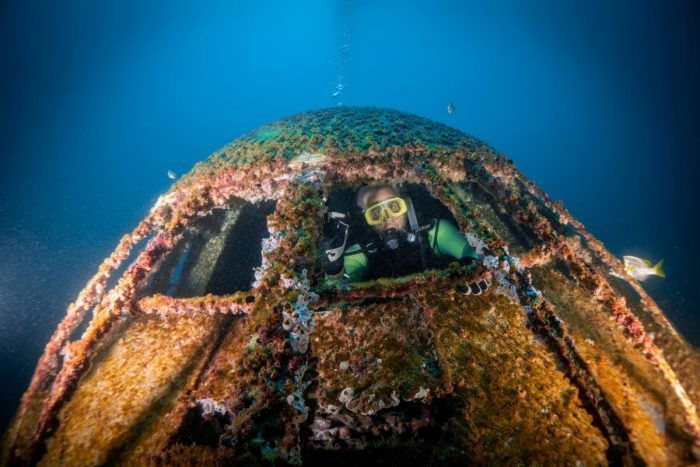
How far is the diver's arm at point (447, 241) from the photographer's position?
455 centimetres

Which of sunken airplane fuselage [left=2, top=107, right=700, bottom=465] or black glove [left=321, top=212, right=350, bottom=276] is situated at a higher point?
black glove [left=321, top=212, right=350, bottom=276]

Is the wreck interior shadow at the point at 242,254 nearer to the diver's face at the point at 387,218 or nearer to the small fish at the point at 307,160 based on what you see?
the small fish at the point at 307,160

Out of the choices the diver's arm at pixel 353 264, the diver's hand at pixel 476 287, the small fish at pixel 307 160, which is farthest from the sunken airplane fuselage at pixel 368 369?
the diver's arm at pixel 353 264

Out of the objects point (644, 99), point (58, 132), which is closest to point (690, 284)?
point (644, 99)

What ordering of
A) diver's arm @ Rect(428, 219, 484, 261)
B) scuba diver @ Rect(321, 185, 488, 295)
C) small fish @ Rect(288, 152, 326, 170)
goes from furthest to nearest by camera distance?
diver's arm @ Rect(428, 219, 484, 261), scuba diver @ Rect(321, 185, 488, 295), small fish @ Rect(288, 152, 326, 170)

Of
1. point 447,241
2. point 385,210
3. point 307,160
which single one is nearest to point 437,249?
point 447,241

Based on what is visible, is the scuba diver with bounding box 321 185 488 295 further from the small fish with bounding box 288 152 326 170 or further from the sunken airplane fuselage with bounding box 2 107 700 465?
the sunken airplane fuselage with bounding box 2 107 700 465

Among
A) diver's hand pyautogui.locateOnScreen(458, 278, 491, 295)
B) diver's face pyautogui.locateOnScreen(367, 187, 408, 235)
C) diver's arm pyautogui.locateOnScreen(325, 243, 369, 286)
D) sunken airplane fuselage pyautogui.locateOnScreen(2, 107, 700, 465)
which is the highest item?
diver's face pyautogui.locateOnScreen(367, 187, 408, 235)

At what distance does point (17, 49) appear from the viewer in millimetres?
37719

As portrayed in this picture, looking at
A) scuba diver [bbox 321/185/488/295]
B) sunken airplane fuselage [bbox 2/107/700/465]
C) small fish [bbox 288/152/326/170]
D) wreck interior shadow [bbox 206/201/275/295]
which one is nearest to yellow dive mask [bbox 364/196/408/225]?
scuba diver [bbox 321/185/488/295]

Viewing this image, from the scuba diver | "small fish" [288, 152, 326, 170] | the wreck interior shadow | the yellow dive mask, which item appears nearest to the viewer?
"small fish" [288, 152, 326, 170]

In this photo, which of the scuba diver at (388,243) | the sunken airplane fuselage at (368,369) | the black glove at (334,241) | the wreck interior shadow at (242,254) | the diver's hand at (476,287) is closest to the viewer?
the sunken airplane fuselage at (368,369)

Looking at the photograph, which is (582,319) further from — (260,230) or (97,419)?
(260,230)

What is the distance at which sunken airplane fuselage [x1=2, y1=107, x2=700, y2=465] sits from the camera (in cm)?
184
